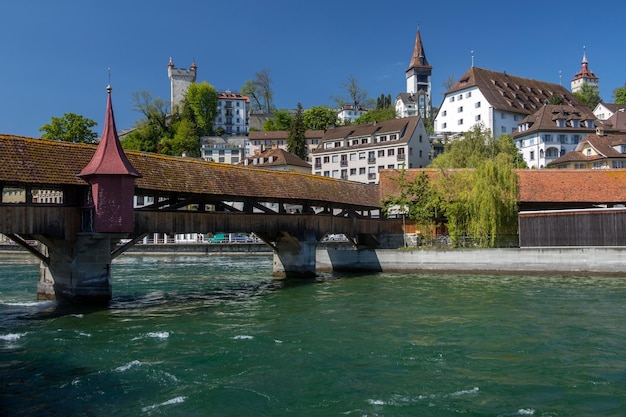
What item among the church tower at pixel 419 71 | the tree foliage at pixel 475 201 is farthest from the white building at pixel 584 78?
the tree foliage at pixel 475 201

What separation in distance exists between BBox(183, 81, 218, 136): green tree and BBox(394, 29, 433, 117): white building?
3675cm

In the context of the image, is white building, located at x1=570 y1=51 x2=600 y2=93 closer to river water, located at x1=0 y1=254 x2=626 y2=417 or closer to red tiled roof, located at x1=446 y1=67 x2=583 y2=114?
red tiled roof, located at x1=446 y1=67 x2=583 y2=114

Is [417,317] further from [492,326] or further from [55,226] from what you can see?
[55,226]

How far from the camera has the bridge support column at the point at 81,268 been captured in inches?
719

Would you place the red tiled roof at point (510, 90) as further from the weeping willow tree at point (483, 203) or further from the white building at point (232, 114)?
the white building at point (232, 114)

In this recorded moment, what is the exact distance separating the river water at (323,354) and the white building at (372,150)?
38.3 m

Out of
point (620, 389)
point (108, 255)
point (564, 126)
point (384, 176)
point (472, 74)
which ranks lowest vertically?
point (620, 389)

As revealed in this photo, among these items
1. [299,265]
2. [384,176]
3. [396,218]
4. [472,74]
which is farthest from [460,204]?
[472,74]

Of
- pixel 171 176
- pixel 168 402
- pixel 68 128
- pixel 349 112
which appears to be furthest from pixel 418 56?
pixel 168 402

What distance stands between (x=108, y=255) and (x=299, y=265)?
11.2 m

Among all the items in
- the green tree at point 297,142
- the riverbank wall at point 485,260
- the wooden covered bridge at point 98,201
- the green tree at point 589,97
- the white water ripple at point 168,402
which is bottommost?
the white water ripple at point 168,402

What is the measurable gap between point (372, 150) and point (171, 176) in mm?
41846

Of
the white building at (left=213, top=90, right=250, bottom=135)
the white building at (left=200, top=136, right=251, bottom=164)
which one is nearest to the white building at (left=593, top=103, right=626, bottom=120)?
the white building at (left=200, top=136, right=251, bottom=164)

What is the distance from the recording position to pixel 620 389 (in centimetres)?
924
